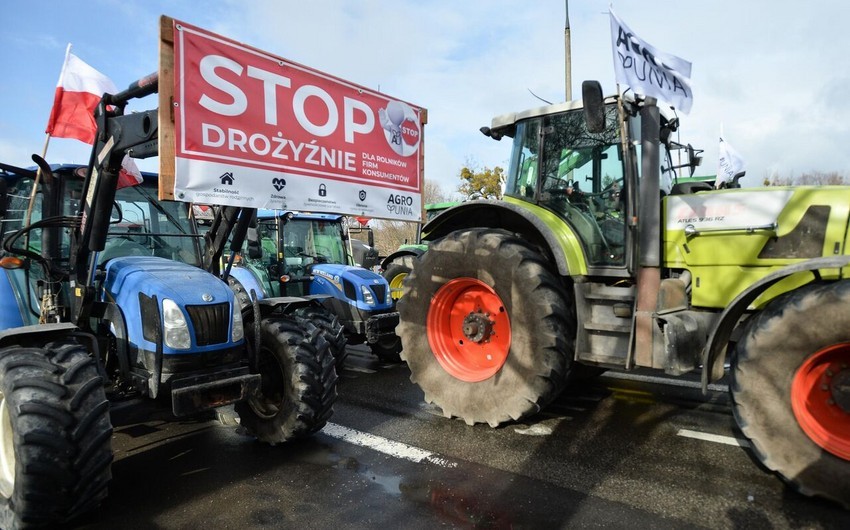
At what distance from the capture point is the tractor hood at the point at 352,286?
6.71 meters

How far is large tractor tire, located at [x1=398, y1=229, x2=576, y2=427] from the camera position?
13.3ft

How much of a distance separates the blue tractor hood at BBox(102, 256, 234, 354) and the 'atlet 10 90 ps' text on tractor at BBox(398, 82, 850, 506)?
5.81 feet

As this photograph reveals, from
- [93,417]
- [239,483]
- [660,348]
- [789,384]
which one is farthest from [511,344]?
[93,417]

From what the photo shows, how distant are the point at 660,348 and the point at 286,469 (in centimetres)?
278

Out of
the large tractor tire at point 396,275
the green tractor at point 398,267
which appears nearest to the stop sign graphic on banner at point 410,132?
the green tractor at point 398,267

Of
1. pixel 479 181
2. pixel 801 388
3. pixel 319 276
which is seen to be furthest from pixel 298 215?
pixel 479 181

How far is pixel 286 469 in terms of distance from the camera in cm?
365

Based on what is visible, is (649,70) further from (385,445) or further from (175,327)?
(175,327)

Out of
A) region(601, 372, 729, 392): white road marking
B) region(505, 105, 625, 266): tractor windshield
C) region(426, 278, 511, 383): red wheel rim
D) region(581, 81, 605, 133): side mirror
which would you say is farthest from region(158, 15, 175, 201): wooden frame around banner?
region(601, 372, 729, 392): white road marking

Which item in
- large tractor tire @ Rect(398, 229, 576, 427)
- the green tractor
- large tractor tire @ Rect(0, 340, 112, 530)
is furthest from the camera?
the green tractor

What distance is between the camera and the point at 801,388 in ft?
10.0

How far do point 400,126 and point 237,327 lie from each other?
6.65ft

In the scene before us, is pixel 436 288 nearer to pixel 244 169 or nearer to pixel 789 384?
pixel 244 169

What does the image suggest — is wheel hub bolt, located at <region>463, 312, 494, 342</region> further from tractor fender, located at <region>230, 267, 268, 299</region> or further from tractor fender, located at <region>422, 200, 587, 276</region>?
tractor fender, located at <region>230, 267, 268, 299</region>
